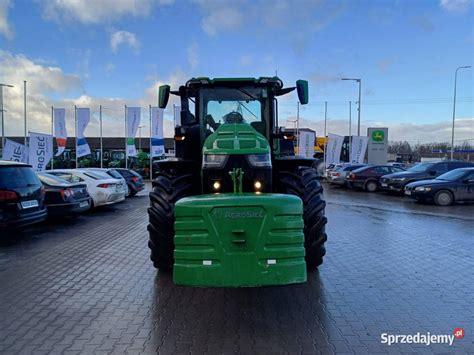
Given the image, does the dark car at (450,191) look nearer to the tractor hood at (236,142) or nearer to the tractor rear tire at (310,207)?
the tractor rear tire at (310,207)

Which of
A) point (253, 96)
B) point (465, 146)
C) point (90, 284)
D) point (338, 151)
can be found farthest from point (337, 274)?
point (465, 146)

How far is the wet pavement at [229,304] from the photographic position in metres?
3.71

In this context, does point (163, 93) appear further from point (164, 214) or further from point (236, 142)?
point (164, 214)

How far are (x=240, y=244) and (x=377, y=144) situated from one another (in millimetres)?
32924

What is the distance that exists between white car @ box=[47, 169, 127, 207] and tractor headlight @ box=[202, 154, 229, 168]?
8829 millimetres

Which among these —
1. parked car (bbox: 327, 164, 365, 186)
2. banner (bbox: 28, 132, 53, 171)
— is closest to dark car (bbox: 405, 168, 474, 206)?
parked car (bbox: 327, 164, 365, 186)

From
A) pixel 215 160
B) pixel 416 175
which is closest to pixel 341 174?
pixel 416 175

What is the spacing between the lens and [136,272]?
5930 millimetres

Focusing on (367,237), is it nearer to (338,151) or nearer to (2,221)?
(2,221)

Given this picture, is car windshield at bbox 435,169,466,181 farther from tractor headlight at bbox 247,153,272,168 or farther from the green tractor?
tractor headlight at bbox 247,153,272,168

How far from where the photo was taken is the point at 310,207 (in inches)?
202

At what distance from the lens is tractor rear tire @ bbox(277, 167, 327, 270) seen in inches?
202

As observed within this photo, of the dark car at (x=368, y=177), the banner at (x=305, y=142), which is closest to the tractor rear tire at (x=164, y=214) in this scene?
the dark car at (x=368, y=177)

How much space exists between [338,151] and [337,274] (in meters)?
25.4
